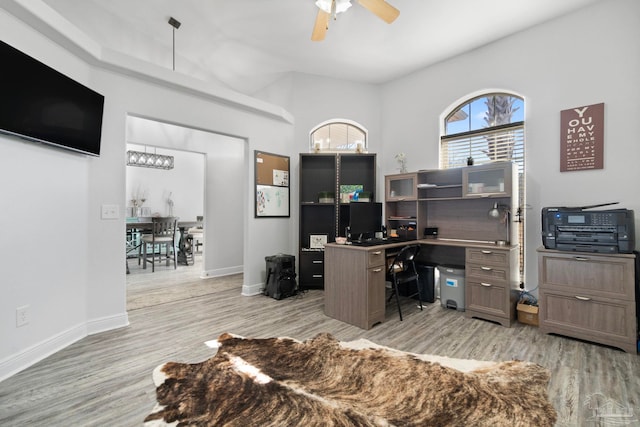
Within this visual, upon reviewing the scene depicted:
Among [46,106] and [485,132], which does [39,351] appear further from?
[485,132]

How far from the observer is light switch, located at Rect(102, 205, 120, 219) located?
2.93m

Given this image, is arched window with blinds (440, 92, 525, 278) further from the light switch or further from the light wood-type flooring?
the light switch

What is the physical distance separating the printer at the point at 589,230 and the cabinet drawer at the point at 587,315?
0.46m

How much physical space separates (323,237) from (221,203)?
7.30ft

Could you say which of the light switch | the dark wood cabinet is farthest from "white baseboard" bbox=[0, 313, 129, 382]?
the dark wood cabinet

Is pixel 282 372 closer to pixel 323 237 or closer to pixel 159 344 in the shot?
pixel 159 344

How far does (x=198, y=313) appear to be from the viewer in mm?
3432

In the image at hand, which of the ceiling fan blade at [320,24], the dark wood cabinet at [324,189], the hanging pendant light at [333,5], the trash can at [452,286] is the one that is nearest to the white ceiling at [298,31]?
the ceiling fan blade at [320,24]

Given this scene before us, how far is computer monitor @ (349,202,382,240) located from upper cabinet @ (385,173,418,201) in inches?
17.9

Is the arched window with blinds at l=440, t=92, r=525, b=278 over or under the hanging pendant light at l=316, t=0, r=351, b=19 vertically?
under

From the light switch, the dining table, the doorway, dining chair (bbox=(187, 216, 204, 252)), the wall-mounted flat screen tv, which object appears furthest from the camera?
dining chair (bbox=(187, 216, 204, 252))

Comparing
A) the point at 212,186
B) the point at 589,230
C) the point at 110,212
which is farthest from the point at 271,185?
the point at 589,230

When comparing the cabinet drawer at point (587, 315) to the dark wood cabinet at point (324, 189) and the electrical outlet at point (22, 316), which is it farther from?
the electrical outlet at point (22, 316)

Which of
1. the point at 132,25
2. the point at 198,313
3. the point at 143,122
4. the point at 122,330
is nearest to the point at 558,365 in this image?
the point at 198,313
